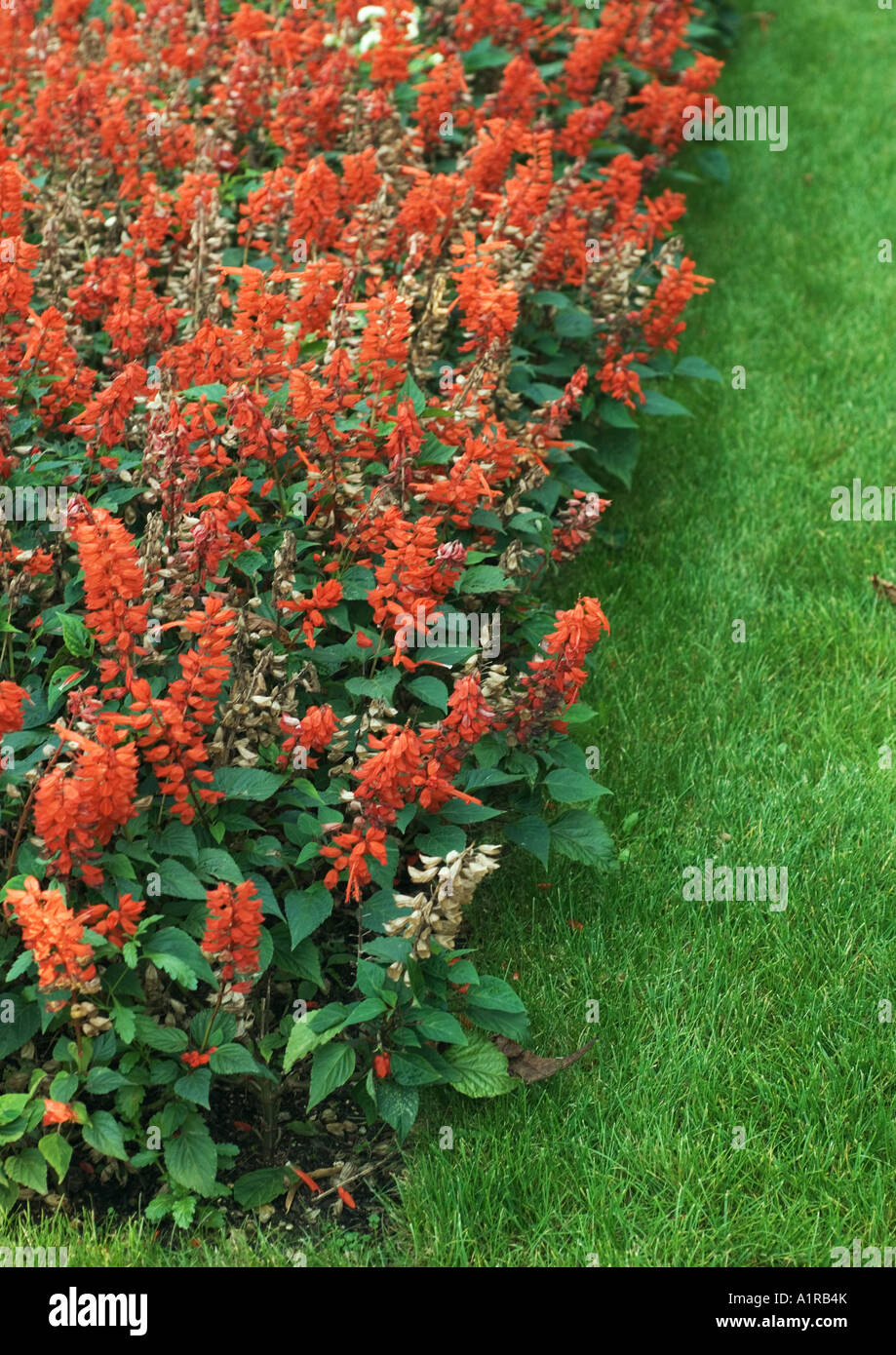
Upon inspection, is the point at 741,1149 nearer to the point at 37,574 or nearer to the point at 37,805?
the point at 37,805

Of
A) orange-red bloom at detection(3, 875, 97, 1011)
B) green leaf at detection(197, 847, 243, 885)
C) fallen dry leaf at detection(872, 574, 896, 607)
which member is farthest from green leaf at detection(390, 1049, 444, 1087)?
fallen dry leaf at detection(872, 574, 896, 607)

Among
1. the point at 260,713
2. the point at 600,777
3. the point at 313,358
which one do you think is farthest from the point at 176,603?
the point at 600,777

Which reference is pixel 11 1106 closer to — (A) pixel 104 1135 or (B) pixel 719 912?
(A) pixel 104 1135

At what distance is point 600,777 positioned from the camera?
4.07m

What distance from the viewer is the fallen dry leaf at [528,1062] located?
3.20 m

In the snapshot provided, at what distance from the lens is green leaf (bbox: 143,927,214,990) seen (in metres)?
2.85

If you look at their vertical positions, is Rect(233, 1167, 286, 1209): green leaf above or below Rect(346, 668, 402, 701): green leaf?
below

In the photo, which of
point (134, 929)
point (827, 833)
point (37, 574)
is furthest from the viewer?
point (827, 833)

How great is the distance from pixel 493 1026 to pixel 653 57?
4998 mm

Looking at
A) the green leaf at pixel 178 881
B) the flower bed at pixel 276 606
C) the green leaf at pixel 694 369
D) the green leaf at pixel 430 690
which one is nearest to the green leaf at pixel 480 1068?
the flower bed at pixel 276 606

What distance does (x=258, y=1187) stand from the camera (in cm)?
301

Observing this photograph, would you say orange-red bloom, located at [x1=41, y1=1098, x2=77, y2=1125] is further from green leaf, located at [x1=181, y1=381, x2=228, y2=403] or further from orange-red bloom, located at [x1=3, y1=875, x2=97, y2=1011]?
green leaf, located at [x1=181, y1=381, x2=228, y2=403]

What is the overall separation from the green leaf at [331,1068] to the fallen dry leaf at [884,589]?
9.20 ft

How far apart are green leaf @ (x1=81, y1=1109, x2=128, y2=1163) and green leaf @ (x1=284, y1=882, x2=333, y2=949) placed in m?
0.52
